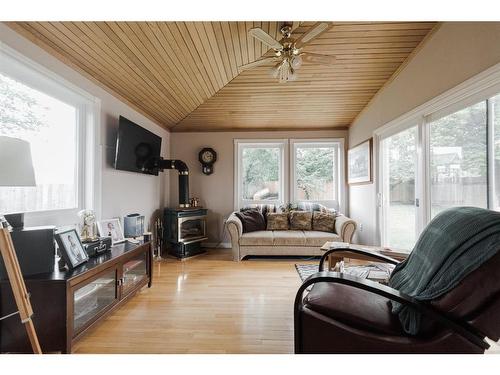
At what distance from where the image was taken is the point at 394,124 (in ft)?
10.5

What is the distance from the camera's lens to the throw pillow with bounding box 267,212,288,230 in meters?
4.33

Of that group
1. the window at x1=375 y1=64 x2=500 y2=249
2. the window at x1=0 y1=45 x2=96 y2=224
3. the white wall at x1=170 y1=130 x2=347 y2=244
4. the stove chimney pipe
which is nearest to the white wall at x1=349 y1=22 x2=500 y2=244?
the window at x1=375 y1=64 x2=500 y2=249

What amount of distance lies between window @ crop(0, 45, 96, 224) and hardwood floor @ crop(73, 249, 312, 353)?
1.12m

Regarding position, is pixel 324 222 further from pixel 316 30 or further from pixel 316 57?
pixel 316 30

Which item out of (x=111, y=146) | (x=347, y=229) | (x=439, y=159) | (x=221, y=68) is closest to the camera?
(x=439, y=159)

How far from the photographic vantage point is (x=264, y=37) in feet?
6.65

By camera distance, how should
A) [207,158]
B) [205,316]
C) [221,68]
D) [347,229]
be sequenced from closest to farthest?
[205,316] < [221,68] < [347,229] < [207,158]

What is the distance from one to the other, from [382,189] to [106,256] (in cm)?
353

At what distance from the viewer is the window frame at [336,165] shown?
481 cm

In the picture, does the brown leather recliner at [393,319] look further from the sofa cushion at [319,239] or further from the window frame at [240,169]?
the window frame at [240,169]

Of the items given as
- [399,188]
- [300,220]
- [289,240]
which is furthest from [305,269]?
[399,188]

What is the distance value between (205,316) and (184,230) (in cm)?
218
